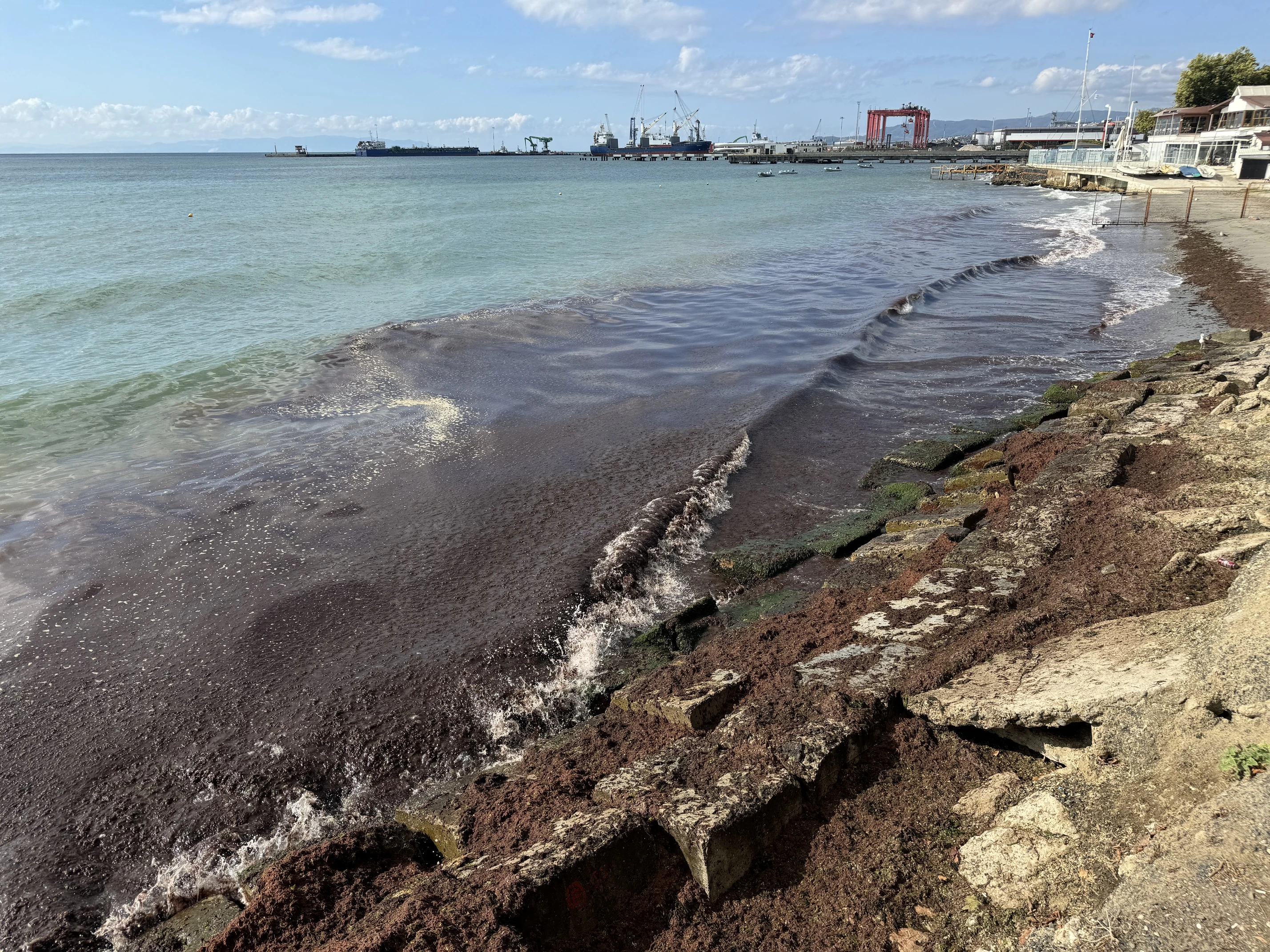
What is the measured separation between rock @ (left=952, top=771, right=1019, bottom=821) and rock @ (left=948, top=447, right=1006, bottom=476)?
267 inches

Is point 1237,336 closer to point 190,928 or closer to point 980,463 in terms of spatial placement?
point 980,463

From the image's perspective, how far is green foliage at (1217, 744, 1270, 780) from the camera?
3.47 metres

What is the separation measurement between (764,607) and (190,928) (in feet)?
17.6

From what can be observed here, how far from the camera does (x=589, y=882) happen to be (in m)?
3.87

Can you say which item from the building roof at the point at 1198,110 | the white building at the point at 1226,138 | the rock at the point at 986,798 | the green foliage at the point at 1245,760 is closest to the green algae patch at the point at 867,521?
the rock at the point at 986,798

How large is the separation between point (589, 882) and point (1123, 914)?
2.32 meters

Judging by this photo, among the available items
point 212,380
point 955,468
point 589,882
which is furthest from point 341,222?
point 589,882

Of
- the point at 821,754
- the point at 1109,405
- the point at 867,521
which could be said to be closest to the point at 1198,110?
the point at 1109,405

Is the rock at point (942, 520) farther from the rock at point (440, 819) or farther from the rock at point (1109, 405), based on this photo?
the rock at point (440, 819)

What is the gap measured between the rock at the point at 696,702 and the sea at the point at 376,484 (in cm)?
83

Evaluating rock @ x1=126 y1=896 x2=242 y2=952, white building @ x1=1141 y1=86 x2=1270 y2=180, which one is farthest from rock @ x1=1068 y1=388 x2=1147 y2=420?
white building @ x1=1141 y1=86 x2=1270 y2=180

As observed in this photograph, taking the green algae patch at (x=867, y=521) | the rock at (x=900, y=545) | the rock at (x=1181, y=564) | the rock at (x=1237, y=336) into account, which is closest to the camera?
the rock at (x=1181, y=564)

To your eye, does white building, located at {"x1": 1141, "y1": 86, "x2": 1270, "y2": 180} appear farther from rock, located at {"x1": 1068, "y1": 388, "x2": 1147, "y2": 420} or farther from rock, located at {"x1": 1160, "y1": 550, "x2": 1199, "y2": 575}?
rock, located at {"x1": 1160, "y1": 550, "x2": 1199, "y2": 575}

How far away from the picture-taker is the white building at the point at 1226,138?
183 ft
